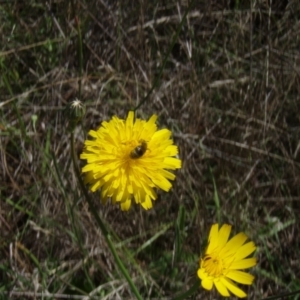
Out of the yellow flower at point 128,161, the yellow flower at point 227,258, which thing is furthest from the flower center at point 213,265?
the yellow flower at point 128,161

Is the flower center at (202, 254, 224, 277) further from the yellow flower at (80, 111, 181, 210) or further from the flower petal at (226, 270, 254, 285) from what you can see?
the yellow flower at (80, 111, 181, 210)

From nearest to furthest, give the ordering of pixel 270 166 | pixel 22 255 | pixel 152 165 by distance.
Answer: pixel 152 165
pixel 22 255
pixel 270 166

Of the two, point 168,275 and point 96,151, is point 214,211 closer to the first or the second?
point 168,275

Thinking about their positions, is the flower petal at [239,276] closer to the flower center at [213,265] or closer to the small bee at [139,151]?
the flower center at [213,265]

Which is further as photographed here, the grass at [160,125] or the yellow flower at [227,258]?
the grass at [160,125]

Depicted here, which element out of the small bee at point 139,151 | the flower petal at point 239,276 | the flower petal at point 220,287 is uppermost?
the small bee at point 139,151

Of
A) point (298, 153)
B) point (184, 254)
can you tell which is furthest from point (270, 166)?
point (184, 254)
